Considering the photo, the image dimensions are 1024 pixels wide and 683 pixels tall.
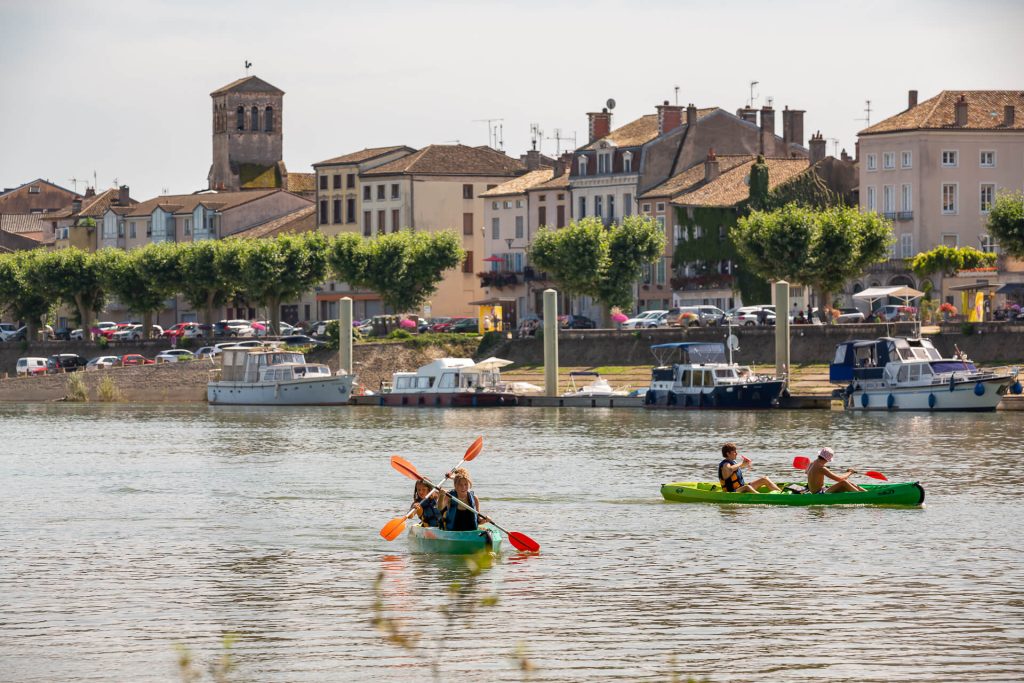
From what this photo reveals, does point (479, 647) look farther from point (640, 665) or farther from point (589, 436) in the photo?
point (589, 436)

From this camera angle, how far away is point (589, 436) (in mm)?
80250

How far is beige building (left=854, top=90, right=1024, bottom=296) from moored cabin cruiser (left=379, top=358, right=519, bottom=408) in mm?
29258

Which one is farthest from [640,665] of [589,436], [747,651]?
[589,436]

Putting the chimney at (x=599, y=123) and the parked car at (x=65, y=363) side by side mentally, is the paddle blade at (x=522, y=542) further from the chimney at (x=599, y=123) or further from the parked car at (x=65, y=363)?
the chimney at (x=599, y=123)

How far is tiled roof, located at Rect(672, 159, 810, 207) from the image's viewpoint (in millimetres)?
128875

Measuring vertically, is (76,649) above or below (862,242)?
below

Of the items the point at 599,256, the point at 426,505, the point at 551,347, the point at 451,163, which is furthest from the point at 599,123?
the point at 426,505

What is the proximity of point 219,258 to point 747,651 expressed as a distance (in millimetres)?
112031

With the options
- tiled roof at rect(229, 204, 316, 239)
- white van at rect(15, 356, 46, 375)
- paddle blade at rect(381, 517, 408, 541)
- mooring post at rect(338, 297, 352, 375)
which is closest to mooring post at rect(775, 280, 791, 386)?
mooring post at rect(338, 297, 352, 375)

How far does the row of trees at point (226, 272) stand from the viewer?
135 m

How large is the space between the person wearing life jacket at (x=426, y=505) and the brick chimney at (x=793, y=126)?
103 m

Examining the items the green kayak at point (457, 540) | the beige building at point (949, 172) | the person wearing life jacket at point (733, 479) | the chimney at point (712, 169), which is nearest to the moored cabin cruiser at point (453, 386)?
the beige building at point (949, 172)

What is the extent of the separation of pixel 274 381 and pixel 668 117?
44068mm

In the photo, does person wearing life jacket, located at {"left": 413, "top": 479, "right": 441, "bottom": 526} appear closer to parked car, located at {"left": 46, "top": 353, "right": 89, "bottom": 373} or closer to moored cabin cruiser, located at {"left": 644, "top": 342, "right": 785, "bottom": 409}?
moored cabin cruiser, located at {"left": 644, "top": 342, "right": 785, "bottom": 409}
